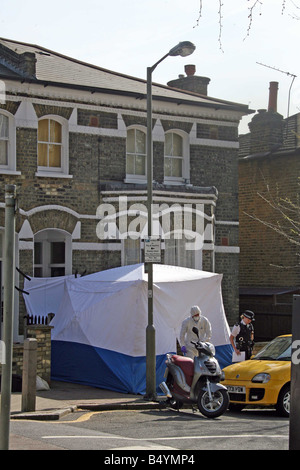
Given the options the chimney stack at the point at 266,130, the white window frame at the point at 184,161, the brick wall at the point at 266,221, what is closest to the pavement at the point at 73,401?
the white window frame at the point at 184,161

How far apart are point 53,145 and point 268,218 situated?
9.64 metres

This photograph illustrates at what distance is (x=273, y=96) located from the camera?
104ft

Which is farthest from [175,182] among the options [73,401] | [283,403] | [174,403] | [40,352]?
[283,403]

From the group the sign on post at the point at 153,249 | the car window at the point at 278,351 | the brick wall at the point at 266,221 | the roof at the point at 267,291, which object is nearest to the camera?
the car window at the point at 278,351

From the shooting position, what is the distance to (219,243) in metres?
25.1

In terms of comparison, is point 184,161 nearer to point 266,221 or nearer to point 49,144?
point 49,144

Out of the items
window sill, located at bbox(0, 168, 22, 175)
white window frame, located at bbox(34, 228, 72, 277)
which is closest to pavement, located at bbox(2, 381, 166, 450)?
white window frame, located at bbox(34, 228, 72, 277)

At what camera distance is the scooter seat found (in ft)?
47.9

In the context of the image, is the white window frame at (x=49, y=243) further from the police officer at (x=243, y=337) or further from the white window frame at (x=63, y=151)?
the police officer at (x=243, y=337)

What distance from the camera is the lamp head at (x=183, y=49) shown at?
655 inches

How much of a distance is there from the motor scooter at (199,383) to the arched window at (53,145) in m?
8.66

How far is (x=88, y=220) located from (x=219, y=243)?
456 centimetres
